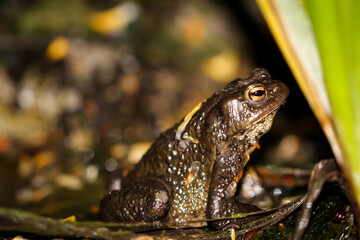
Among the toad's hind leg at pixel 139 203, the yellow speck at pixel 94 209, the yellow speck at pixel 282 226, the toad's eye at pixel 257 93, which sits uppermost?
the toad's eye at pixel 257 93

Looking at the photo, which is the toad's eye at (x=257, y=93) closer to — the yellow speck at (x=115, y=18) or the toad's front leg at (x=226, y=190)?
the toad's front leg at (x=226, y=190)

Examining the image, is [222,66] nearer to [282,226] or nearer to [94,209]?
[94,209]

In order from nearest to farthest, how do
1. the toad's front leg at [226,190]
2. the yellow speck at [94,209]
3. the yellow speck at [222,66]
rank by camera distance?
the toad's front leg at [226,190], the yellow speck at [94,209], the yellow speck at [222,66]

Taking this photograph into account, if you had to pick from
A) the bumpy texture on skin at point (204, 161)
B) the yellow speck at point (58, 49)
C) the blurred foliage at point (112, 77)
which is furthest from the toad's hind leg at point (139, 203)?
the yellow speck at point (58, 49)

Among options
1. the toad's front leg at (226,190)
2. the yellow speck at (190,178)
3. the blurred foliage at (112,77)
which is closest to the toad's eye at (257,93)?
the toad's front leg at (226,190)

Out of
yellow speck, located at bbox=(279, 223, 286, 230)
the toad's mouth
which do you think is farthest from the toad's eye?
yellow speck, located at bbox=(279, 223, 286, 230)

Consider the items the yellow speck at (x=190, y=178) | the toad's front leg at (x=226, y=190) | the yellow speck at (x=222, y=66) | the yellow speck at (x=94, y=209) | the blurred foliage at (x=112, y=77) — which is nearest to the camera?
the toad's front leg at (x=226, y=190)

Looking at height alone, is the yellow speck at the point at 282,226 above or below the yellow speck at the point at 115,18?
below

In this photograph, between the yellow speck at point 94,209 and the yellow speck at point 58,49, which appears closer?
the yellow speck at point 94,209
